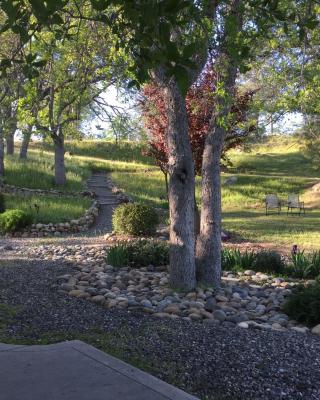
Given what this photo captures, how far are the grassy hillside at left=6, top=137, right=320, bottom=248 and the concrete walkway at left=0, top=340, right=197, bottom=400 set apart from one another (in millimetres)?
9833

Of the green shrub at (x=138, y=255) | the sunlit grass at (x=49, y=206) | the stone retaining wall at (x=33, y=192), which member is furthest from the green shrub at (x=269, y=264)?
the stone retaining wall at (x=33, y=192)

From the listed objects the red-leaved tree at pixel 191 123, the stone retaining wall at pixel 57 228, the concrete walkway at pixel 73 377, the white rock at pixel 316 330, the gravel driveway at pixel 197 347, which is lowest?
the stone retaining wall at pixel 57 228

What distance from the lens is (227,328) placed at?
17.6 ft

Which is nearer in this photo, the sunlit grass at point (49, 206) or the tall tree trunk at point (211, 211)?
the tall tree trunk at point (211, 211)

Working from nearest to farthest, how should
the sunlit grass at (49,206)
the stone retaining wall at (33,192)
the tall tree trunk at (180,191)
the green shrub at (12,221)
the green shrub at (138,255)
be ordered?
the tall tree trunk at (180,191), the green shrub at (138,255), the green shrub at (12,221), the sunlit grass at (49,206), the stone retaining wall at (33,192)

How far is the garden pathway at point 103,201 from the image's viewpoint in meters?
17.0

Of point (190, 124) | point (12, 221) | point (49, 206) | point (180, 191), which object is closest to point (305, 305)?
point (180, 191)

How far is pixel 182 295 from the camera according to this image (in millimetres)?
7230

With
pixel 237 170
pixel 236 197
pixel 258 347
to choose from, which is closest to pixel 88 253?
pixel 258 347

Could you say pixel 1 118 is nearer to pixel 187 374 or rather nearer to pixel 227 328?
pixel 227 328

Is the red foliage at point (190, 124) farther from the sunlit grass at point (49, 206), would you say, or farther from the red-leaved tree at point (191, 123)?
the sunlit grass at point (49, 206)

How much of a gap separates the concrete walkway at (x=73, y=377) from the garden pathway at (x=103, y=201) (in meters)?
11.4

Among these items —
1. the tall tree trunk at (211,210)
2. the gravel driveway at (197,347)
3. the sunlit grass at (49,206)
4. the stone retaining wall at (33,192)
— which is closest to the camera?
the gravel driveway at (197,347)

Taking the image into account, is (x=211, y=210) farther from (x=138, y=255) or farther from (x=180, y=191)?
(x=138, y=255)
